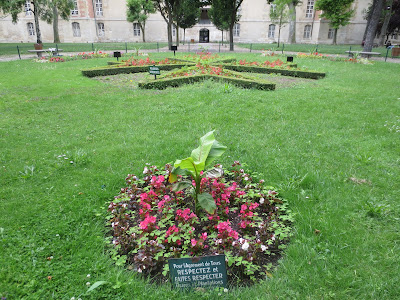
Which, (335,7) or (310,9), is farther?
(310,9)

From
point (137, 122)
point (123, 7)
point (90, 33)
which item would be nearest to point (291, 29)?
point (123, 7)

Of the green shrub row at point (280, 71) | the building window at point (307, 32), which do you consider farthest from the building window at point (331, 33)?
the green shrub row at point (280, 71)

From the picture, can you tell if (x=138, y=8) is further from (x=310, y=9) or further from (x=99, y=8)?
(x=310, y=9)

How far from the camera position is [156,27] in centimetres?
4038

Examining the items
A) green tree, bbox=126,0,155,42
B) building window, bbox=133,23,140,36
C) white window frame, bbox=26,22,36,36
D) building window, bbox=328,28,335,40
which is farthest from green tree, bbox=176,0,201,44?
white window frame, bbox=26,22,36,36

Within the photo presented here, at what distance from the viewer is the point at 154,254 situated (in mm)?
2377

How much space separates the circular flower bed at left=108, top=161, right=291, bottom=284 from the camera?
2.36 metres

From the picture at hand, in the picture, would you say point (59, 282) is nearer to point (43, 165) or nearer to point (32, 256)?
point (32, 256)

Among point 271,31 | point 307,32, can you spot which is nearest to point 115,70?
point 271,31

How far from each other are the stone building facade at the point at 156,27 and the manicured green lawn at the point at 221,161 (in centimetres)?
3480

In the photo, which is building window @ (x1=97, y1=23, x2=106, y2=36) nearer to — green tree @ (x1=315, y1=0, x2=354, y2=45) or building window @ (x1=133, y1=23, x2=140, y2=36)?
building window @ (x1=133, y1=23, x2=140, y2=36)

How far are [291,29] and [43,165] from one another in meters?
39.5

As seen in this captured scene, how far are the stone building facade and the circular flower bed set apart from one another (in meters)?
40.4

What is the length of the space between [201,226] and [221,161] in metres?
1.52
